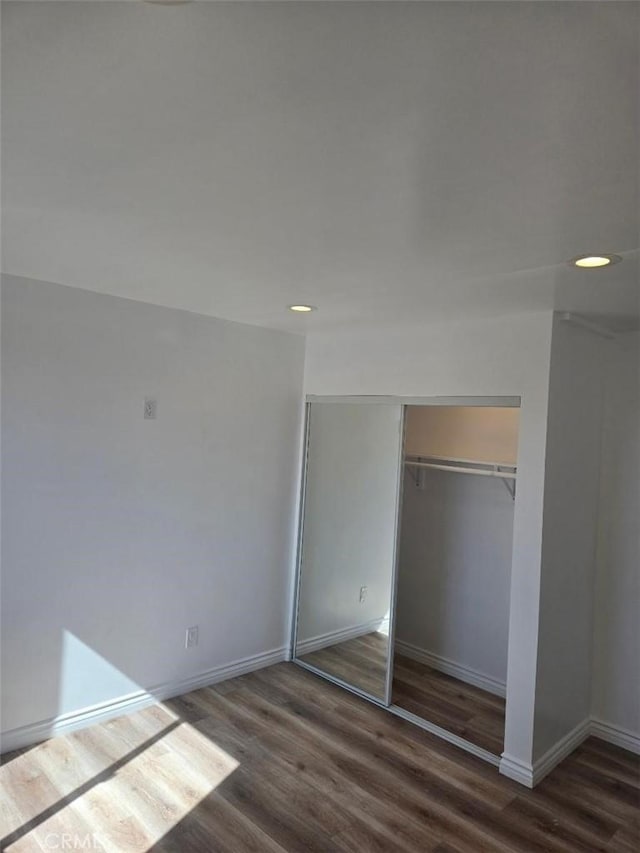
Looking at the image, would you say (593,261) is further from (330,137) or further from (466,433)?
(466,433)

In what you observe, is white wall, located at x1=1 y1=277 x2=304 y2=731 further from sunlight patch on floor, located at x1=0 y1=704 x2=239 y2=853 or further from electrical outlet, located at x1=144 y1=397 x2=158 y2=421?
sunlight patch on floor, located at x1=0 y1=704 x2=239 y2=853

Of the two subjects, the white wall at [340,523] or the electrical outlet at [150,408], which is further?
the white wall at [340,523]

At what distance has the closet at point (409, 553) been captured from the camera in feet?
11.4

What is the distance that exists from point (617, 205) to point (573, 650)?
2480mm

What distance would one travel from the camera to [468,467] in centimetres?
365

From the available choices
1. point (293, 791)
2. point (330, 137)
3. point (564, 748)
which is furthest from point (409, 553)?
point (330, 137)

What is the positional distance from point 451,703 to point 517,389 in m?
2.02

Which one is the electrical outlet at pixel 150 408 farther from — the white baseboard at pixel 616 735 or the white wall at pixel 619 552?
the white baseboard at pixel 616 735

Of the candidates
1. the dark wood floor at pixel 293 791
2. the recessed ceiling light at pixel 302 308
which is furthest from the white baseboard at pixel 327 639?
the recessed ceiling light at pixel 302 308

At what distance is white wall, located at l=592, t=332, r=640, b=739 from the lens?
10.2 ft

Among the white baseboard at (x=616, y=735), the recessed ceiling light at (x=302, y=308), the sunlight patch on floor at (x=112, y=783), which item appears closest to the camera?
the sunlight patch on floor at (x=112, y=783)

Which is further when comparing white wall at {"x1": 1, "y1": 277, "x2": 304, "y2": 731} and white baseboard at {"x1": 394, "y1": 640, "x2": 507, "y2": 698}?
white baseboard at {"x1": 394, "y1": 640, "x2": 507, "y2": 698}

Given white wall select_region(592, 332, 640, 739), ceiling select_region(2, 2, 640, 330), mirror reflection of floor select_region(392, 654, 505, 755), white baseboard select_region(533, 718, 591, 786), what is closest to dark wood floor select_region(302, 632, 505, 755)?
mirror reflection of floor select_region(392, 654, 505, 755)

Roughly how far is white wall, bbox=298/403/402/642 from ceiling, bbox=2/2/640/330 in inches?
65.6
